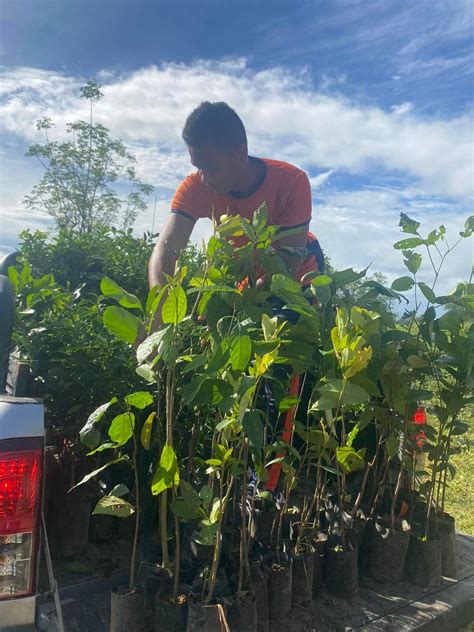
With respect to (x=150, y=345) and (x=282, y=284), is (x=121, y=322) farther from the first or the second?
(x=282, y=284)

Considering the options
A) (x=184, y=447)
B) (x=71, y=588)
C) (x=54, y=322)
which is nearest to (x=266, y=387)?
(x=184, y=447)

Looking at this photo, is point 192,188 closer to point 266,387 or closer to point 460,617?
point 266,387

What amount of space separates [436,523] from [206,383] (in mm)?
1521

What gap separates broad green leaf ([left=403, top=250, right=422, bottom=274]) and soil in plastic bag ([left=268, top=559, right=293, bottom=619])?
1238 mm

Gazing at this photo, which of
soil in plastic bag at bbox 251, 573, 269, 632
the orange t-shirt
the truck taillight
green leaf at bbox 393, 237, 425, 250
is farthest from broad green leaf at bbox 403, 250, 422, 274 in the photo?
the truck taillight

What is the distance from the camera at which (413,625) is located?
1.99 m

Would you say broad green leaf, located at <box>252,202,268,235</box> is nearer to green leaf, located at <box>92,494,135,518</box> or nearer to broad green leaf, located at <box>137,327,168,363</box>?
broad green leaf, located at <box>137,327,168,363</box>

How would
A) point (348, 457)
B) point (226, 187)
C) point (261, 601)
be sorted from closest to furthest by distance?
point (261, 601)
point (348, 457)
point (226, 187)

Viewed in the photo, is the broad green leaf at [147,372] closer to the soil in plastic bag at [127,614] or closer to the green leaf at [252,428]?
the green leaf at [252,428]

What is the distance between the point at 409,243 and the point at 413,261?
7 centimetres

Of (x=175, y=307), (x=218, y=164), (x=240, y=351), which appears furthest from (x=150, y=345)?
(x=218, y=164)

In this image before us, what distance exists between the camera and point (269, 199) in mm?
2893

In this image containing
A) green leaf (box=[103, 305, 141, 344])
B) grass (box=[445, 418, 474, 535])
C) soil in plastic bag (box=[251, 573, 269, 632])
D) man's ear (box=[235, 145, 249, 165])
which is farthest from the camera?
grass (box=[445, 418, 474, 535])

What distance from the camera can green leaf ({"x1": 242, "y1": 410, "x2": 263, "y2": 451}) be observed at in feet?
4.96
